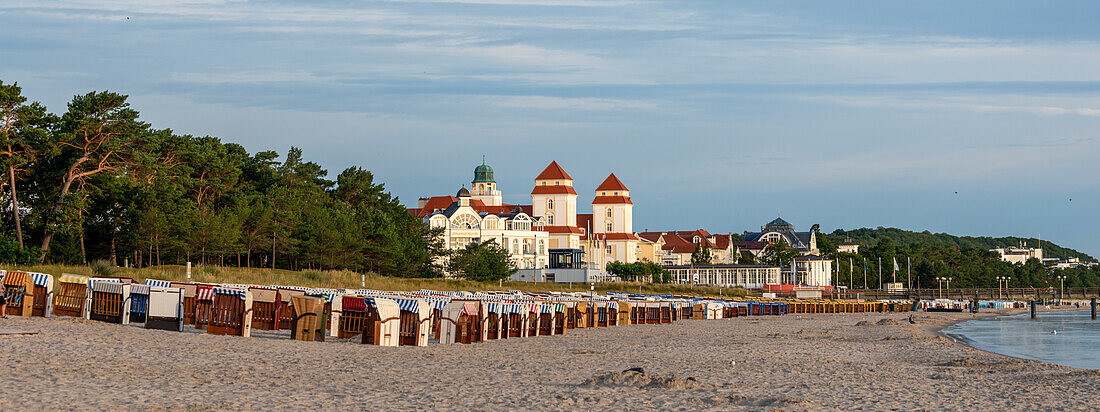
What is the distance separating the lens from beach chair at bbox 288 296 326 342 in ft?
75.1

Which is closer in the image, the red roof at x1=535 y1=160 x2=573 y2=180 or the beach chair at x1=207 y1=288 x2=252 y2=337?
the beach chair at x1=207 y1=288 x2=252 y2=337

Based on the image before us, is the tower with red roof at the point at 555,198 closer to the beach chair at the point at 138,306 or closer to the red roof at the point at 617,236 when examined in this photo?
the red roof at the point at 617,236

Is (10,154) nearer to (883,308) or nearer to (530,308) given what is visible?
(530,308)

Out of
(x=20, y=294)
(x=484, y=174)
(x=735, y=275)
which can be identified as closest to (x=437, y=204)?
(x=484, y=174)

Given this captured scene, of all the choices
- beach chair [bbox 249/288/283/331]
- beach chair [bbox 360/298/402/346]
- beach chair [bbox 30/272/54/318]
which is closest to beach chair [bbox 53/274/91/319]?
beach chair [bbox 30/272/54/318]

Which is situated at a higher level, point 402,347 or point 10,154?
point 10,154

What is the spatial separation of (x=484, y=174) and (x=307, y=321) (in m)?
143

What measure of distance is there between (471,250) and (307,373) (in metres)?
77.8

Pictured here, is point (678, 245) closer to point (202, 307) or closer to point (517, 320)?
point (517, 320)

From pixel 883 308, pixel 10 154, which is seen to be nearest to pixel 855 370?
pixel 10 154

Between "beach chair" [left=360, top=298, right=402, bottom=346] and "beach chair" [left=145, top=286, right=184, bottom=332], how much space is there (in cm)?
406

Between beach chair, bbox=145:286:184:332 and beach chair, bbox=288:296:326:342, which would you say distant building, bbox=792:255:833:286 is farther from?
beach chair, bbox=145:286:184:332

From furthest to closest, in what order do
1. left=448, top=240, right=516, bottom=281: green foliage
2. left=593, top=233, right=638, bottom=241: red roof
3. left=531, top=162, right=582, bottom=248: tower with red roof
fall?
left=593, top=233, right=638, bottom=241: red roof, left=531, top=162, right=582, bottom=248: tower with red roof, left=448, top=240, right=516, bottom=281: green foliage

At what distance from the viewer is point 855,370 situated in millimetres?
19562
